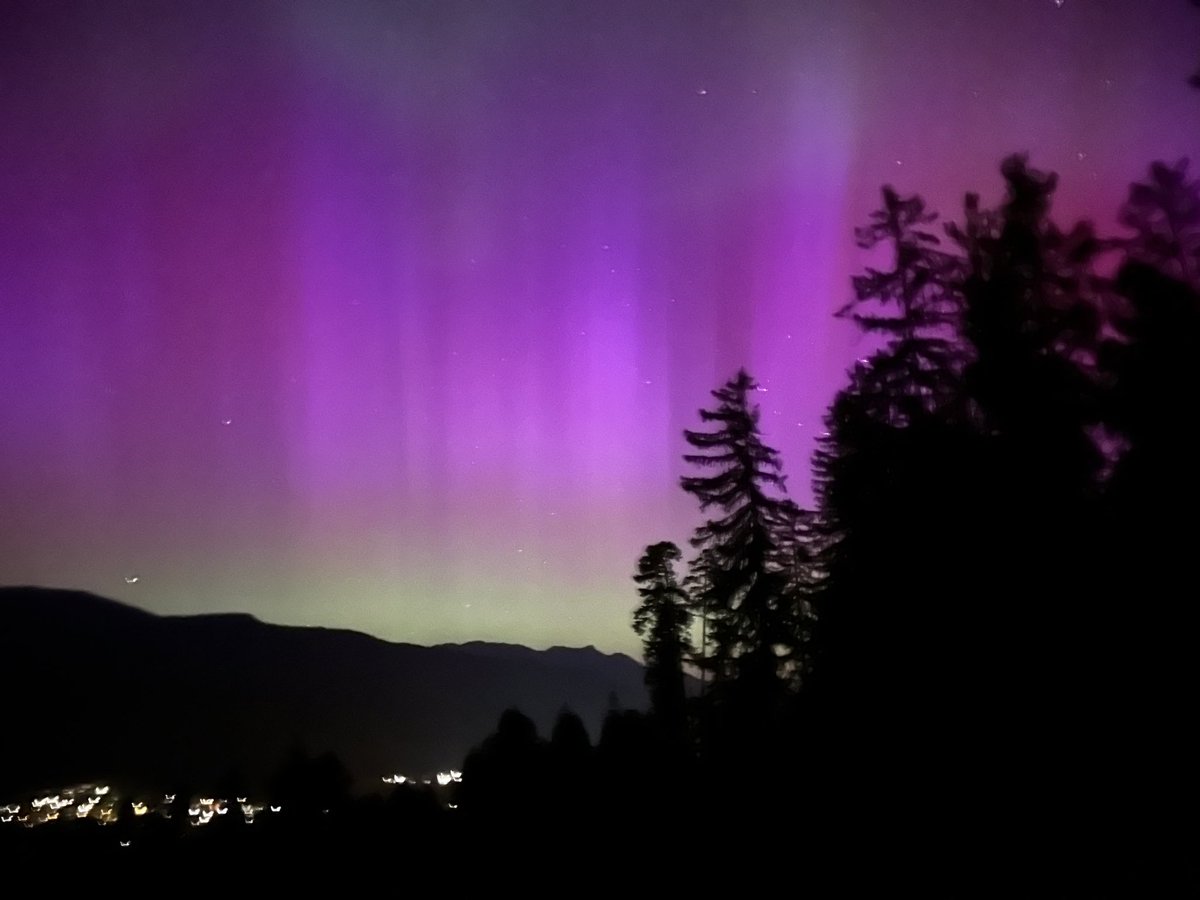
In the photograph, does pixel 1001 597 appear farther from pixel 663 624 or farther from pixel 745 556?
pixel 663 624

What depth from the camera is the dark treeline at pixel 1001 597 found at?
16047 mm

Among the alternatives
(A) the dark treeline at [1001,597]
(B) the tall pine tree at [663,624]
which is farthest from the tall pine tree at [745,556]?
(B) the tall pine tree at [663,624]

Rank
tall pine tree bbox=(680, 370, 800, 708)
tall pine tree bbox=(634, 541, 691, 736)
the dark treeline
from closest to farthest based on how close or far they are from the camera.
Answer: the dark treeline
tall pine tree bbox=(680, 370, 800, 708)
tall pine tree bbox=(634, 541, 691, 736)

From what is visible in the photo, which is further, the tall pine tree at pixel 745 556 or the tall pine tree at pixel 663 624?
the tall pine tree at pixel 663 624

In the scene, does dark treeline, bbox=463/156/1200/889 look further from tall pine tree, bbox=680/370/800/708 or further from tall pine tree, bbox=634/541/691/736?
tall pine tree, bbox=634/541/691/736

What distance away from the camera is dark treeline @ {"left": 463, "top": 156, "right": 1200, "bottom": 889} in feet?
52.6

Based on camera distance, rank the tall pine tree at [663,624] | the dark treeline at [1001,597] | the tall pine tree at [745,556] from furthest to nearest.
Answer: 1. the tall pine tree at [663,624]
2. the tall pine tree at [745,556]
3. the dark treeline at [1001,597]

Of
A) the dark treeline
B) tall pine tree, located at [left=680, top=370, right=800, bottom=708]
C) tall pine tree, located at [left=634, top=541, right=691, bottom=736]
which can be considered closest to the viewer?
the dark treeline

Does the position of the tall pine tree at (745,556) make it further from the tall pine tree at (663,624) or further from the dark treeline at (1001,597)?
the tall pine tree at (663,624)

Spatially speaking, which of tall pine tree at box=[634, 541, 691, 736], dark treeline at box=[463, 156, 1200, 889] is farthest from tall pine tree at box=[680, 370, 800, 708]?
tall pine tree at box=[634, 541, 691, 736]

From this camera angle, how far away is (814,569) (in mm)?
33312

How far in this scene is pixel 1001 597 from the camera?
61.0 feet

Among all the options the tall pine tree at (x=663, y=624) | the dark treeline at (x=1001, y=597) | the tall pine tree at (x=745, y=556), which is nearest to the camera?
the dark treeline at (x=1001, y=597)

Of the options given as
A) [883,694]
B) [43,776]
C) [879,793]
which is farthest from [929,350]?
[43,776]
